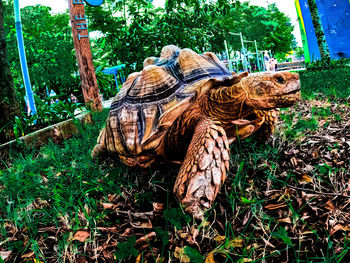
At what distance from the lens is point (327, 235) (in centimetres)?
99

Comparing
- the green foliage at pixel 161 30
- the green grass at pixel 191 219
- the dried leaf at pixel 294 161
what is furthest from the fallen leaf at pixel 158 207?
the green foliage at pixel 161 30

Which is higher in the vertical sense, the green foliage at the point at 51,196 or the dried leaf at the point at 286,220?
the green foliage at the point at 51,196

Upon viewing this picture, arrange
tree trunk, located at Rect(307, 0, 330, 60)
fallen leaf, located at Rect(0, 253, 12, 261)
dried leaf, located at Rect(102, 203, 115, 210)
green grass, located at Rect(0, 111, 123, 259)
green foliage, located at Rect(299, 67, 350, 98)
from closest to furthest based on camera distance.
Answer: fallen leaf, located at Rect(0, 253, 12, 261)
green grass, located at Rect(0, 111, 123, 259)
dried leaf, located at Rect(102, 203, 115, 210)
green foliage, located at Rect(299, 67, 350, 98)
tree trunk, located at Rect(307, 0, 330, 60)

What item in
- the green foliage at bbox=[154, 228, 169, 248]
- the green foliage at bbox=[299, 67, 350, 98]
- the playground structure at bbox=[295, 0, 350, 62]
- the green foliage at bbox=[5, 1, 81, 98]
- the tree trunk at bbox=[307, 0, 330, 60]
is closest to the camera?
the green foliage at bbox=[154, 228, 169, 248]

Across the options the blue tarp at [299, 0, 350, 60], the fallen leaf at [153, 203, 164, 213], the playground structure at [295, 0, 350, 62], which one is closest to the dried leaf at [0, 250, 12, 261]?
the fallen leaf at [153, 203, 164, 213]

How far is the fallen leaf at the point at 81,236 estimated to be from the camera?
1.21 meters

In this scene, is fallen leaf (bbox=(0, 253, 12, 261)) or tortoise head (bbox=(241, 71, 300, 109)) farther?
tortoise head (bbox=(241, 71, 300, 109))

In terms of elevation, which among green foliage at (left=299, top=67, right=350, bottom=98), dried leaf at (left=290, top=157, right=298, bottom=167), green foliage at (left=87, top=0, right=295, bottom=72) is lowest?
dried leaf at (left=290, top=157, right=298, bottom=167)

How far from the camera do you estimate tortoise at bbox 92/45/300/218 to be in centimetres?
125

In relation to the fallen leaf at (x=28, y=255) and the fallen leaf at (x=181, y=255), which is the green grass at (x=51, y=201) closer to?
the fallen leaf at (x=28, y=255)

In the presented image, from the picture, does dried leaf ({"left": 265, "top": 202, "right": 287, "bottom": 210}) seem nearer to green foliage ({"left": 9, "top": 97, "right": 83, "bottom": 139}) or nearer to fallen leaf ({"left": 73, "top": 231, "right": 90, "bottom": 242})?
fallen leaf ({"left": 73, "top": 231, "right": 90, "bottom": 242})

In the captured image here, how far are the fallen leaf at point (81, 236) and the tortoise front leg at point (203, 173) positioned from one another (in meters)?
0.51

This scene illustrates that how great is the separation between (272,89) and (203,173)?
630 mm

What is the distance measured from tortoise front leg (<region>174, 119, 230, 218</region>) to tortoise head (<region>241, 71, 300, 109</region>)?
33 centimetres
